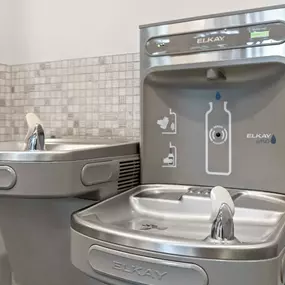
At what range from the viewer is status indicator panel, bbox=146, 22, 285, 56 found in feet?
2.69

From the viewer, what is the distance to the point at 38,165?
2.65 feet

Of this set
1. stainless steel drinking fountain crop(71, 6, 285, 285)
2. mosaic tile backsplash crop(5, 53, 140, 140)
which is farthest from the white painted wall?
stainless steel drinking fountain crop(71, 6, 285, 285)

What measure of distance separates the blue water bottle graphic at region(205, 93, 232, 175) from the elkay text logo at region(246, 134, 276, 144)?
0.05m

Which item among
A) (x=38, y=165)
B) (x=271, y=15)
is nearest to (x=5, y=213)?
(x=38, y=165)

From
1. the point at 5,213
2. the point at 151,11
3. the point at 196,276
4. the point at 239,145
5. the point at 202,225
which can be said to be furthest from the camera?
the point at 151,11

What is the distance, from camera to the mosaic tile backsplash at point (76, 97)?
119 cm

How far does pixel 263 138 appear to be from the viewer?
2.86 ft

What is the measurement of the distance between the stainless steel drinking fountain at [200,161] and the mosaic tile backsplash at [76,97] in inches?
8.4

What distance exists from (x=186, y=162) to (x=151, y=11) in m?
0.47

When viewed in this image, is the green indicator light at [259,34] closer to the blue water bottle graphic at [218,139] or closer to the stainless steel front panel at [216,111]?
the stainless steel front panel at [216,111]

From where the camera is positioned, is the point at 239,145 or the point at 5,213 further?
the point at 5,213

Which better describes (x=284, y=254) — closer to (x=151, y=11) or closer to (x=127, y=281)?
(x=127, y=281)

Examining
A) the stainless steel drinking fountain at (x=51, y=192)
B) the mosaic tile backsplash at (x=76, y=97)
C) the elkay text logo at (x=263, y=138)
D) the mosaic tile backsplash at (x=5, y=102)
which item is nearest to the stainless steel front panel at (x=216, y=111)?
the elkay text logo at (x=263, y=138)

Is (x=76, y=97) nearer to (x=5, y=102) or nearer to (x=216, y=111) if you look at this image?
(x=5, y=102)
